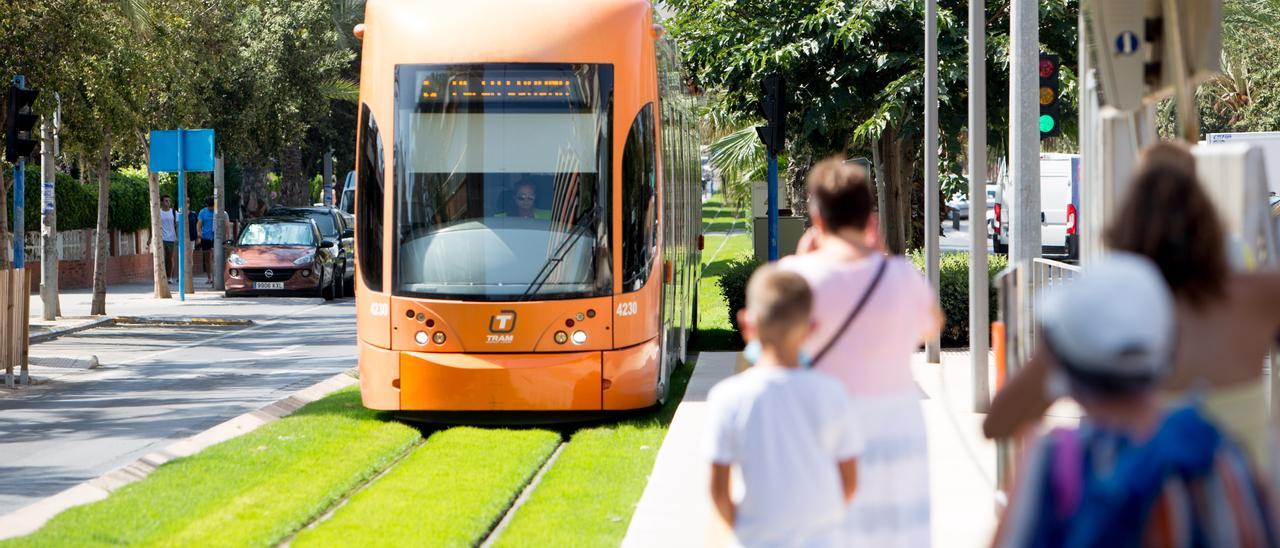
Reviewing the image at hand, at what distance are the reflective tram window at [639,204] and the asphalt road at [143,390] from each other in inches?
139

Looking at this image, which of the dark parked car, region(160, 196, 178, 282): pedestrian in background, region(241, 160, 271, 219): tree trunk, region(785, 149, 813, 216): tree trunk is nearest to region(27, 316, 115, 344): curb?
the dark parked car

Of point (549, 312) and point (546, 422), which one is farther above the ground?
point (549, 312)

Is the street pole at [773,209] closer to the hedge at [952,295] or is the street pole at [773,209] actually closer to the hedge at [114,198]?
the hedge at [952,295]

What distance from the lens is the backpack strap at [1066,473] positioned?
2789 mm

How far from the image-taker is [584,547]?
8.11 m

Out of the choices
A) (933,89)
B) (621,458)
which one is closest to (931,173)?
(933,89)

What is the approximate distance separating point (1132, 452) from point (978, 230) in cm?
1011

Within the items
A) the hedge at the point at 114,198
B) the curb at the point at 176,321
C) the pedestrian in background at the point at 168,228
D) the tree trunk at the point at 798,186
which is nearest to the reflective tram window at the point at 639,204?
the curb at the point at 176,321

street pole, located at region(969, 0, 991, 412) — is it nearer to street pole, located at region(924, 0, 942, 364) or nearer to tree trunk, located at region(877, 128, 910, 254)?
street pole, located at region(924, 0, 942, 364)

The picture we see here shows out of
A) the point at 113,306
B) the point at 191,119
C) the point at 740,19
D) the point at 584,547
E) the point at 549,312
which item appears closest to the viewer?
the point at 584,547

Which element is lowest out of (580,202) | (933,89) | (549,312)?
(549,312)

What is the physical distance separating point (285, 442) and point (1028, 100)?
218 inches

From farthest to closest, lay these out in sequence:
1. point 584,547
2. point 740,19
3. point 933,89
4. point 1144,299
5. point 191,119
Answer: point 191,119 → point 740,19 → point 933,89 → point 584,547 → point 1144,299

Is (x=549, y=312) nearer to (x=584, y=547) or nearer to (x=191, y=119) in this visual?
(x=584, y=547)
